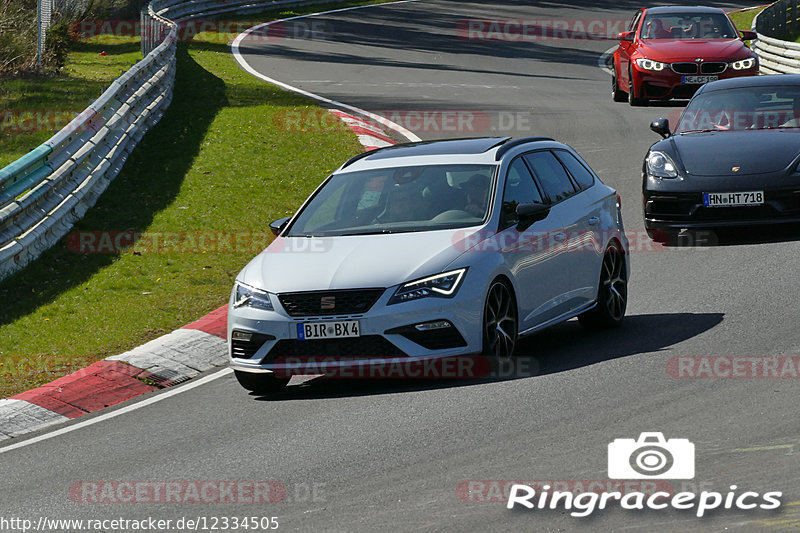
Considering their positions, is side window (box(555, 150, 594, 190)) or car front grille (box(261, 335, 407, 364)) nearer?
car front grille (box(261, 335, 407, 364))

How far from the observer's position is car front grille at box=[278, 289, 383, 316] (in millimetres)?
8664

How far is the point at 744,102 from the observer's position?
14688mm

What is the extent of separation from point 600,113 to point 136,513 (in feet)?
57.4

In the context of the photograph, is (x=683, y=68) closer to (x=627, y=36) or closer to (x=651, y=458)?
(x=627, y=36)

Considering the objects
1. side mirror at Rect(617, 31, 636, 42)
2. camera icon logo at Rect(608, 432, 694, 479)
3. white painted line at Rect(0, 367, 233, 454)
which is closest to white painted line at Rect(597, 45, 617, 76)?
side mirror at Rect(617, 31, 636, 42)

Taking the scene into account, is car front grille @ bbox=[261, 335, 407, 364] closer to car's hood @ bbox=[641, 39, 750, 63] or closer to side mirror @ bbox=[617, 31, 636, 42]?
car's hood @ bbox=[641, 39, 750, 63]

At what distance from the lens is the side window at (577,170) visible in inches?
431

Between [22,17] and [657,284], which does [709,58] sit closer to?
[657,284]

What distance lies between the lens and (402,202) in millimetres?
9797

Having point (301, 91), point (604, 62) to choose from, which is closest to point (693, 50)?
point (301, 91)

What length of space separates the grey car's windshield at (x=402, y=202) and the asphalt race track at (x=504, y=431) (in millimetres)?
1154

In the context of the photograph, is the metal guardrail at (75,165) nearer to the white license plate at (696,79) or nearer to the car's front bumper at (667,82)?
the car's front bumper at (667,82)

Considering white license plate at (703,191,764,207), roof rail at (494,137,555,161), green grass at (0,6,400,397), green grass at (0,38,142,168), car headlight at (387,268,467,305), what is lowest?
green grass at (0,6,400,397)

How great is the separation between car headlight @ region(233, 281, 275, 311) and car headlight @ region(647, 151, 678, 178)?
5.84m
